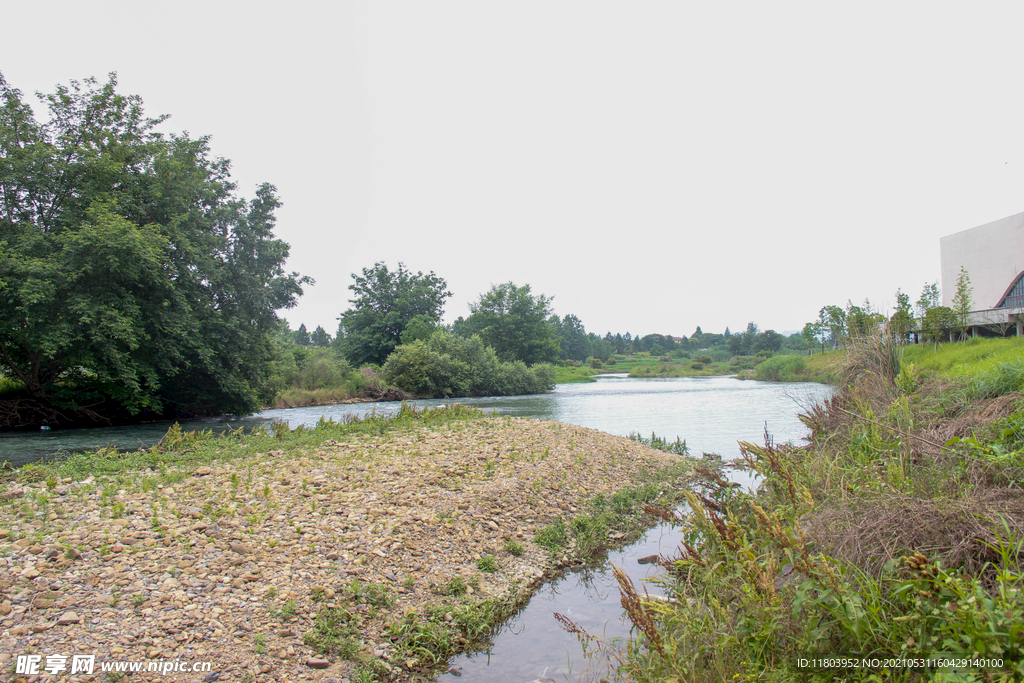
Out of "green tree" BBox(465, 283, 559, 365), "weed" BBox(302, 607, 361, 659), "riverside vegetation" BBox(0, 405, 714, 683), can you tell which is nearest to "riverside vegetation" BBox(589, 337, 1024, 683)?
"riverside vegetation" BBox(0, 405, 714, 683)

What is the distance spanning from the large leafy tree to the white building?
4609 centimetres

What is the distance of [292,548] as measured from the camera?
6445 millimetres

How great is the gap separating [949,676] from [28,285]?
874 inches

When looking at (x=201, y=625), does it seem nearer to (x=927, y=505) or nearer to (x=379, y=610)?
(x=379, y=610)

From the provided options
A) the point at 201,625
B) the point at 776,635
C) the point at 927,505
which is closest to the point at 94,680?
the point at 201,625

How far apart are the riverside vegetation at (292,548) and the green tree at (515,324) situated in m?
59.2

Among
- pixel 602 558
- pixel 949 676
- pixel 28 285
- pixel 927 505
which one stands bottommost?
pixel 602 558

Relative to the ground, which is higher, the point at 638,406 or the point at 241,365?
the point at 241,365

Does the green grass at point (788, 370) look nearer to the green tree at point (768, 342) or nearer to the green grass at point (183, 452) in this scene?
the green grass at point (183, 452)

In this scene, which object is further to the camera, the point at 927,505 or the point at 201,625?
the point at 201,625

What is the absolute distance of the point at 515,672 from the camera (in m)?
5.17

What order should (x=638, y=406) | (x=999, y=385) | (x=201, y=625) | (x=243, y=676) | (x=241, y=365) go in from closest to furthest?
(x=243, y=676) < (x=201, y=625) < (x=999, y=385) < (x=241, y=365) < (x=638, y=406)

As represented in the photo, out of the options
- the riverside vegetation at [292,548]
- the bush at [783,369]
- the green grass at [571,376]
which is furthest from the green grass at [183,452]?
the bush at [783,369]

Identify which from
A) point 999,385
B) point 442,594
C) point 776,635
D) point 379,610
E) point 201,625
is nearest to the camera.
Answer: point 776,635
